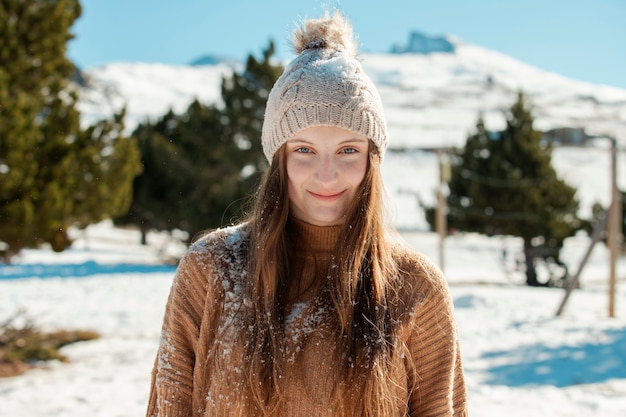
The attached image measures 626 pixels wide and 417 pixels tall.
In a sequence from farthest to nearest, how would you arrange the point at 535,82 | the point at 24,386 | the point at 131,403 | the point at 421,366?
the point at 535,82, the point at 24,386, the point at 131,403, the point at 421,366

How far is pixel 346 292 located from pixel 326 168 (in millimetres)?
327

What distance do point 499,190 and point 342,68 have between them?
13327 mm

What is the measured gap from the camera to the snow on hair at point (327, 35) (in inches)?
67.1

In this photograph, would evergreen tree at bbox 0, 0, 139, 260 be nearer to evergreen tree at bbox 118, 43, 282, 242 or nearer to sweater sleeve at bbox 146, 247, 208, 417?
sweater sleeve at bbox 146, 247, 208, 417

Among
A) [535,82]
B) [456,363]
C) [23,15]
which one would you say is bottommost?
[456,363]

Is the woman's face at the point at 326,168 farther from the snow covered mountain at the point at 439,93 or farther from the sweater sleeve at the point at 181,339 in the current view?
the snow covered mountain at the point at 439,93

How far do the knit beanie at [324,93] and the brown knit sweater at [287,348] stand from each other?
1.24 feet

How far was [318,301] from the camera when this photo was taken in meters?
1.62

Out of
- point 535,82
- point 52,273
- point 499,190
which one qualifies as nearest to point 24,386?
point 52,273

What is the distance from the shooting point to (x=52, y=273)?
1348 centimetres

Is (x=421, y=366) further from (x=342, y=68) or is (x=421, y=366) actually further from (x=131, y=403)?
(x=131, y=403)

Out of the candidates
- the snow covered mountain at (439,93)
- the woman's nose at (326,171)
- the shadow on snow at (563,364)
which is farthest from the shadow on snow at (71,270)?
the snow covered mountain at (439,93)

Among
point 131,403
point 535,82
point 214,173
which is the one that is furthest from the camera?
point 535,82

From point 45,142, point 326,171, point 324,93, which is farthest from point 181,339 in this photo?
point 45,142
